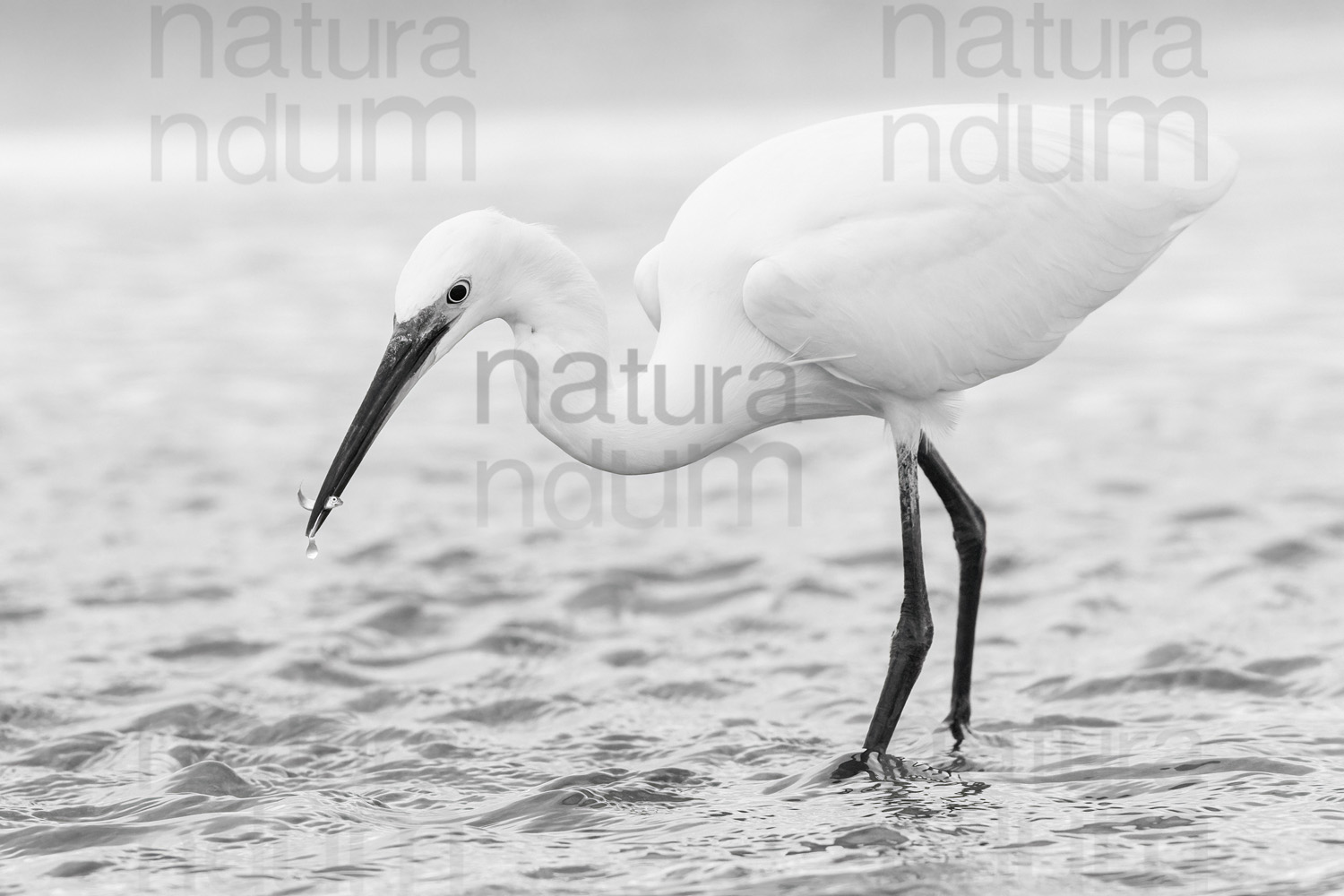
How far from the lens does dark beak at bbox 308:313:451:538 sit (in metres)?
4.71

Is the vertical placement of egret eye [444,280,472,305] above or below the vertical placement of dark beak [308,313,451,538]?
above

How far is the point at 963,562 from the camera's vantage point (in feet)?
20.2

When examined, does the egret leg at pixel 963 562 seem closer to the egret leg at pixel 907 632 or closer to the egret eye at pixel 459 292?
the egret leg at pixel 907 632

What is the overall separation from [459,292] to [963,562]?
2318 millimetres

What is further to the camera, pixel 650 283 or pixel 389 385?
pixel 650 283

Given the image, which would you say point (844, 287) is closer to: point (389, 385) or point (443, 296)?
point (443, 296)

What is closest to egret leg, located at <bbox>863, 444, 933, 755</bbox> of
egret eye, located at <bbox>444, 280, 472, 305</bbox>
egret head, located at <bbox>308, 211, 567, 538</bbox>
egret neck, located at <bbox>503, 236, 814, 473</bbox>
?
egret neck, located at <bbox>503, 236, 814, 473</bbox>

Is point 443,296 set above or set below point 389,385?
above

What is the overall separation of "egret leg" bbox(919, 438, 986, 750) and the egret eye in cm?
184

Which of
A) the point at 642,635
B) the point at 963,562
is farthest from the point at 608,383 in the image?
the point at 642,635

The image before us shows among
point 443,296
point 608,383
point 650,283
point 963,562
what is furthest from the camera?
point 963,562

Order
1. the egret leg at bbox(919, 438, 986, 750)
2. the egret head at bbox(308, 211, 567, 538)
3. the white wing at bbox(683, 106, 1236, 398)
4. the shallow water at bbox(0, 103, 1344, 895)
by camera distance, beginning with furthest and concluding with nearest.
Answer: the egret leg at bbox(919, 438, 986, 750), the white wing at bbox(683, 106, 1236, 398), the shallow water at bbox(0, 103, 1344, 895), the egret head at bbox(308, 211, 567, 538)

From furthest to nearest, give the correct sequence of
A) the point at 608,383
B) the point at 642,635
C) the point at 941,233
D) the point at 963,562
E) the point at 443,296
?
the point at 642,635 → the point at 963,562 → the point at 941,233 → the point at 608,383 → the point at 443,296

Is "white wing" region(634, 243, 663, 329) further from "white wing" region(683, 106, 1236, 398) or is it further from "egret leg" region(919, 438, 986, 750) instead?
"egret leg" region(919, 438, 986, 750)
